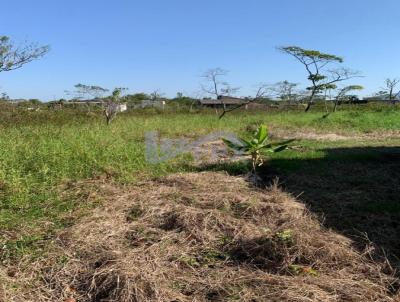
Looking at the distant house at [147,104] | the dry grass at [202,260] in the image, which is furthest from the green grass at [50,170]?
the distant house at [147,104]

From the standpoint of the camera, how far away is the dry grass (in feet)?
9.04

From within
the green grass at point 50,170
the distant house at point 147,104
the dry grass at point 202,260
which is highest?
the distant house at point 147,104

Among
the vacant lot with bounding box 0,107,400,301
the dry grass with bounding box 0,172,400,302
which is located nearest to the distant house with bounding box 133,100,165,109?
the vacant lot with bounding box 0,107,400,301

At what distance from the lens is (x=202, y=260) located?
3.30 metres

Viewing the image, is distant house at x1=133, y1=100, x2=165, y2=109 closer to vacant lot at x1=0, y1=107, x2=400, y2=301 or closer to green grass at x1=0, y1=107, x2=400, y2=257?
green grass at x1=0, y1=107, x2=400, y2=257

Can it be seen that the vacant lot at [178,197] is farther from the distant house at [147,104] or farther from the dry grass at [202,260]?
the distant house at [147,104]

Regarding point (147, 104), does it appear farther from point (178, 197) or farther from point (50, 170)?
point (178, 197)

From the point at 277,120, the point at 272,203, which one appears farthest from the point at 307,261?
the point at 277,120

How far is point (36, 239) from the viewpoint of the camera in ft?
11.7

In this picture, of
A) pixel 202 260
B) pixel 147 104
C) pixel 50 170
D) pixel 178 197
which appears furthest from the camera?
pixel 147 104

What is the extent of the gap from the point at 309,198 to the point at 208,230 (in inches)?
73.8

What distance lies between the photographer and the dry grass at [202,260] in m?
2.75

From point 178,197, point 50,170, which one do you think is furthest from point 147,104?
point 178,197

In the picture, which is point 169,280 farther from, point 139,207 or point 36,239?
point 139,207
